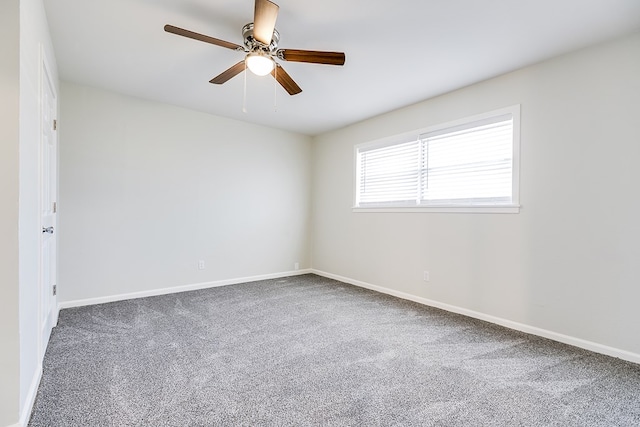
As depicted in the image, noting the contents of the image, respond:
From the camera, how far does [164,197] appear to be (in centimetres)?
408

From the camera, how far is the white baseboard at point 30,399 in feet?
5.08

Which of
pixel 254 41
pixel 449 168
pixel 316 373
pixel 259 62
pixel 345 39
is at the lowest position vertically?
pixel 316 373

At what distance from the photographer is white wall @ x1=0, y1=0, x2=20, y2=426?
1481 mm

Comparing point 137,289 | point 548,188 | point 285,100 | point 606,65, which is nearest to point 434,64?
point 606,65

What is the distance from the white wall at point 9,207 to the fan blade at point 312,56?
1.44 metres

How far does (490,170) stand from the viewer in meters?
3.23

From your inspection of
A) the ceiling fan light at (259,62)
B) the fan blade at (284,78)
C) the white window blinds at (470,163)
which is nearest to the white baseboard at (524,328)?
the white window blinds at (470,163)

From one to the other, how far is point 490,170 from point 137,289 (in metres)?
4.38

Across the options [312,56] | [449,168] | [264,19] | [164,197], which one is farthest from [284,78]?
[164,197]

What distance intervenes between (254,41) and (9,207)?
1815 millimetres

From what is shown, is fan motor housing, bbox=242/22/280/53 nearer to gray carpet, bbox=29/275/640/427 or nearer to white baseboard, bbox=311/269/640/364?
gray carpet, bbox=29/275/640/427

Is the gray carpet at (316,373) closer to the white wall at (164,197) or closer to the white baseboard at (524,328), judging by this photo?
the white baseboard at (524,328)

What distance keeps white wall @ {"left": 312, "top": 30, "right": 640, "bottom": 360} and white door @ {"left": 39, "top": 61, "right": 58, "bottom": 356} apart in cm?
367

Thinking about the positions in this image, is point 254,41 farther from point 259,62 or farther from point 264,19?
point 264,19
